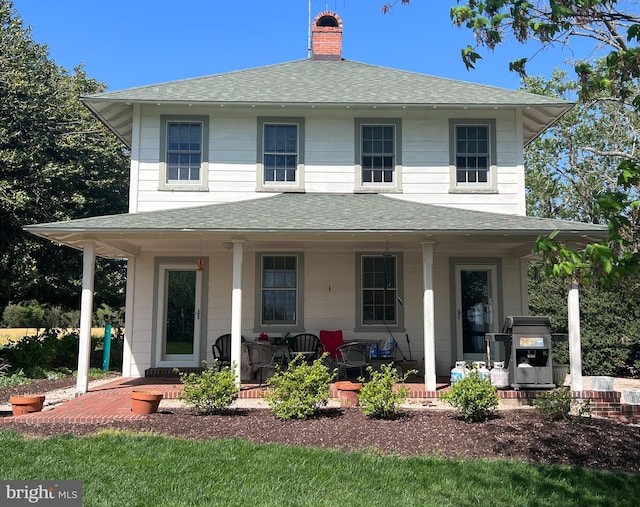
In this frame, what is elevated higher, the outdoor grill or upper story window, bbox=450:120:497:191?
upper story window, bbox=450:120:497:191

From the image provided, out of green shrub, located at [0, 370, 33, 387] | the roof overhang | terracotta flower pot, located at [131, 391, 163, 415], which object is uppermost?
the roof overhang

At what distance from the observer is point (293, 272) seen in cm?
1181

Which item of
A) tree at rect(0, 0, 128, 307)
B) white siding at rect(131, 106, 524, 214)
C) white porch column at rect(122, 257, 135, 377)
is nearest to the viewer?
white porch column at rect(122, 257, 135, 377)

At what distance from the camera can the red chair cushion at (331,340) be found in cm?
1112

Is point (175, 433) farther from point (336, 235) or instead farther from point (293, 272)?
point (293, 272)

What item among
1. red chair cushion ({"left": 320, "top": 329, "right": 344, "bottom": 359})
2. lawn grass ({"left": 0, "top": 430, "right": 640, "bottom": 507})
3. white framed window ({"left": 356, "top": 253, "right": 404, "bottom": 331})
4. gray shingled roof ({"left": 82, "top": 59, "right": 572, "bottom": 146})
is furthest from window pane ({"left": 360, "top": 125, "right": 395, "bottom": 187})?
lawn grass ({"left": 0, "top": 430, "right": 640, "bottom": 507})

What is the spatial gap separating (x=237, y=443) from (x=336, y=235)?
4.09 m

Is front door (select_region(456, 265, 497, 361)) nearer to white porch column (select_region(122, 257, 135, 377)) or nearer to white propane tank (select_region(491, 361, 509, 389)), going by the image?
white propane tank (select_region(491, 361, 509, 389))

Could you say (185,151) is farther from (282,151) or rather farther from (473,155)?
(473,155)

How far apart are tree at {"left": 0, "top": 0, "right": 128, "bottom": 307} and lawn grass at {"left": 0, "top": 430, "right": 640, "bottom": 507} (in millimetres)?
10137

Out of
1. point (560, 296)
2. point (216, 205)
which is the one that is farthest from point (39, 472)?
→ point (560, 296)

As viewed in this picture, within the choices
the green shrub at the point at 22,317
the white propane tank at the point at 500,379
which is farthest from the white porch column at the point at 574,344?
the green shrub at the point at 22,317

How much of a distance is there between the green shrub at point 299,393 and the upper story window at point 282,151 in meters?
5.26

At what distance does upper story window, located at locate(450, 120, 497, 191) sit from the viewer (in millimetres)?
11750
